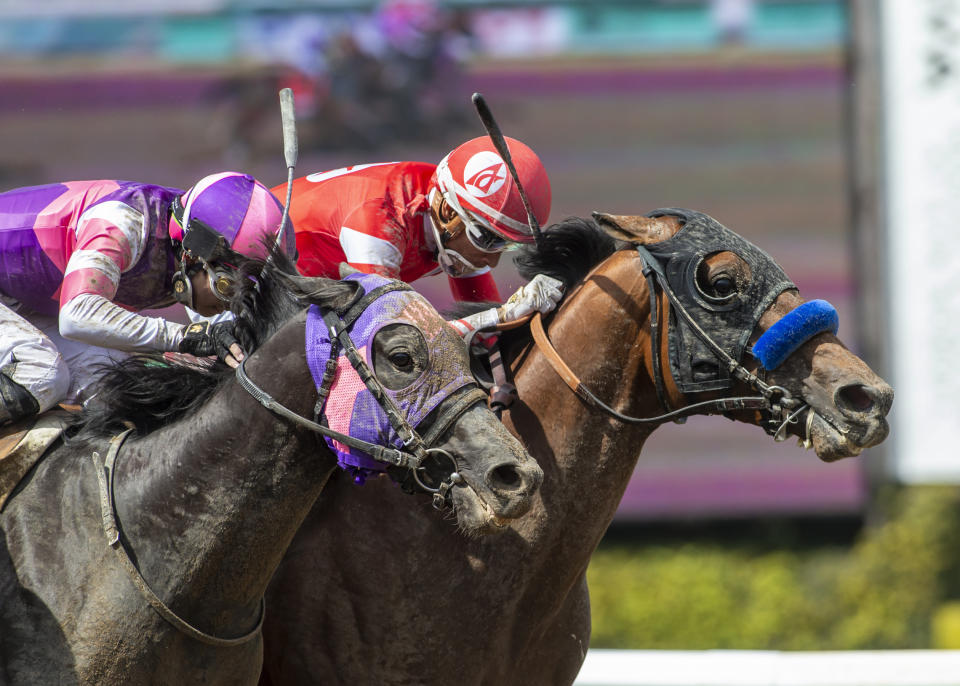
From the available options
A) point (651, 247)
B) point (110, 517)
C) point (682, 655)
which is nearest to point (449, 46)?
point (682, 655)

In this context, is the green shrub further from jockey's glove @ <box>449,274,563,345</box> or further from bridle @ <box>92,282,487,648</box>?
bridle @ <box>92,282,487,648</box>

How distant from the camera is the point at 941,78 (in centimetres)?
912

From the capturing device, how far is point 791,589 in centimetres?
948

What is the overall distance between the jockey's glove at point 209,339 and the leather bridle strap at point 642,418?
94 cm

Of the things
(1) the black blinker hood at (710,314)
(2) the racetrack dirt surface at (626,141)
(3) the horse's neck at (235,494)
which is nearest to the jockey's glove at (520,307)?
(1) the black blinker hood at (710,314)

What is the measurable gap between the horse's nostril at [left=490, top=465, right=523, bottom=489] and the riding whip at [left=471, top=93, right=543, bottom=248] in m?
0.98

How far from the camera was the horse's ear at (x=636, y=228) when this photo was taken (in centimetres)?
355

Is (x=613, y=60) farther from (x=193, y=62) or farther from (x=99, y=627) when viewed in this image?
(x=99, y=627)

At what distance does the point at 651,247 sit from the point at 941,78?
6.54 metres

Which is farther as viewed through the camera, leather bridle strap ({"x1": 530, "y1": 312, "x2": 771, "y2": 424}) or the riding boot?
leather bridle strap ({"x1": 530, "y1": 312, "x2": 771, "y2": 424})

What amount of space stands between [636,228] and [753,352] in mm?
510

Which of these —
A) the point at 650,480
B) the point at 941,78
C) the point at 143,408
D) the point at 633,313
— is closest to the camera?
the point at 143,408

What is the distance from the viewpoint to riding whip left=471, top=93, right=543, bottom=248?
10.8ft

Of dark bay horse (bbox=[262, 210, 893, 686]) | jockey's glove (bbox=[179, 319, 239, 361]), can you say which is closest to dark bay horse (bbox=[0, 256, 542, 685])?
jockey's glove (bbox=[179, 319, 239, 361])
